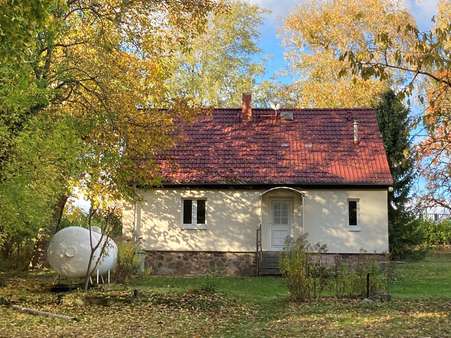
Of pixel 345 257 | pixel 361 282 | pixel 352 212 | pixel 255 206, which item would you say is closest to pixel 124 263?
pixel 255 206

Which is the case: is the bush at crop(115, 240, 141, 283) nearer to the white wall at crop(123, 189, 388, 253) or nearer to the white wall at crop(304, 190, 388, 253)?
the white wall at crop(123, 189, 388, 253)

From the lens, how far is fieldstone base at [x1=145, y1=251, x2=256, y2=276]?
2356cm

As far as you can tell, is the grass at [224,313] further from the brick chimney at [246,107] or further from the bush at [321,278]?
the brick chimney at [246,107]

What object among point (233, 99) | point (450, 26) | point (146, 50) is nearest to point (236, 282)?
point (146, 50)

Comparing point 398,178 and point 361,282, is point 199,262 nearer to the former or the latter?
point 361,282

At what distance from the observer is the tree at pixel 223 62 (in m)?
39.6

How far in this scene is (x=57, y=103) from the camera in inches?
733

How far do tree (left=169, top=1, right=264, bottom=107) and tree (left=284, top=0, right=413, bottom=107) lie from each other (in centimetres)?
348

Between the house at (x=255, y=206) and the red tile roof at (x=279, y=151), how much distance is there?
0.14 ft

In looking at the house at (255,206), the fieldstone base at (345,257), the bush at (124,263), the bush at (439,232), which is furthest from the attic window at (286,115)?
the bush at (439,232)

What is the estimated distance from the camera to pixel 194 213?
24.1m

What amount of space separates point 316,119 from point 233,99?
14.9 meters

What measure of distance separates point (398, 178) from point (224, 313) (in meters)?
16.3

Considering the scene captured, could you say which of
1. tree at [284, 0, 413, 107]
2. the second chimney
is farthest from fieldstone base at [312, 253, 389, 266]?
tree at [284, 0, 413, 107]
